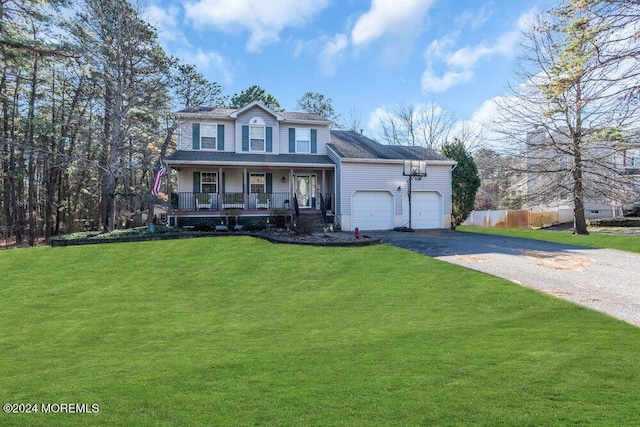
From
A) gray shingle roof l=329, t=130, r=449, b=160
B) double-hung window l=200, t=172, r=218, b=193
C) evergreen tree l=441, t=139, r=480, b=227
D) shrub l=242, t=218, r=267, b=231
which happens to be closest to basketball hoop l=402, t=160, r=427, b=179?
gray shingle roof l=329, t=130, r=449, b=160

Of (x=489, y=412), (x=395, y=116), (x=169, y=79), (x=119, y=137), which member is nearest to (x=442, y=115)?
(x=395, y=116)

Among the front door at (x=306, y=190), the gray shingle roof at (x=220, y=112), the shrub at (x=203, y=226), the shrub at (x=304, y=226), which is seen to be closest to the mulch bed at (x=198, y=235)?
the shrub at (x=304, y=226)

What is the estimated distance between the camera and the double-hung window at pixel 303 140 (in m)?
20.1

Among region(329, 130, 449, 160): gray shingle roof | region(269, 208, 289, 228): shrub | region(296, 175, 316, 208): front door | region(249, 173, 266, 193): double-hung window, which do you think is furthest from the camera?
region(296, 175, 316, 208): front door

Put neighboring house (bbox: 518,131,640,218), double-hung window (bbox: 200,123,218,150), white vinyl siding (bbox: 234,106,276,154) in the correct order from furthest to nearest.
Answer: neighboring house (bbox: 518,131,640,218) < white vinyl siding (bbox: 234,106,276,154) < double-hung window (bbox: 200,123,218,150)

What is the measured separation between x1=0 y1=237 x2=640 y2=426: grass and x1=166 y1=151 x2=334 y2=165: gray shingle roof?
8734 millimetres

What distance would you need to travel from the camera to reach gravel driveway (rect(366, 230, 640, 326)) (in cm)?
698

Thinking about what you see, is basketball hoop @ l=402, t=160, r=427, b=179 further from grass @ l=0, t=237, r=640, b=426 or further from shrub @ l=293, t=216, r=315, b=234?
grass @ l=0, t=237, r=640, b=426

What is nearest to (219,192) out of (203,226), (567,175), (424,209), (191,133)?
(203,226)

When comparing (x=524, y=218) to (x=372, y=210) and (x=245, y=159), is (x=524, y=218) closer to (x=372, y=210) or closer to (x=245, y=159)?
(x=372, y=210)

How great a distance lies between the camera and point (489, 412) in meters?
2.77

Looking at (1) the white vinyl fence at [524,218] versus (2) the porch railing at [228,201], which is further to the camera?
(1) the white vinyl fence at [524,218]

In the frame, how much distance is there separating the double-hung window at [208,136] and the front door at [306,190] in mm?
4939

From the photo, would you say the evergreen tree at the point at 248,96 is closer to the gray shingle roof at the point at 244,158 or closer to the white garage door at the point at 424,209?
the gray shingle roof at the point at 244,158
